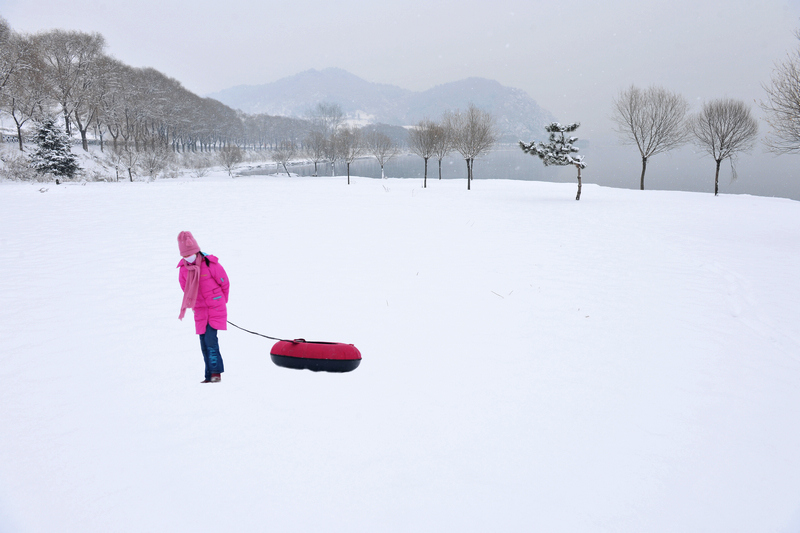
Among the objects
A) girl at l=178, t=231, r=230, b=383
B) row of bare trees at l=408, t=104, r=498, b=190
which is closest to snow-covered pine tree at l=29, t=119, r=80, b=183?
row of bare trees at l=408, t=104, r=498, b=190

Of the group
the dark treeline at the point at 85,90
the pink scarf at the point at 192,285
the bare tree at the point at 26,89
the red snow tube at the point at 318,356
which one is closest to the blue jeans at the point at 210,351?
the pink scarf at the point at 192,285

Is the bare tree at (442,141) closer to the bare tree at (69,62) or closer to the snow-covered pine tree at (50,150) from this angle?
the snow-covered pine tree at (50,150)

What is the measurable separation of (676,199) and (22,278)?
33.8m

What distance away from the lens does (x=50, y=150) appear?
32.3 meters

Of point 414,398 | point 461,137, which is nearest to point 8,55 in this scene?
point 461,137

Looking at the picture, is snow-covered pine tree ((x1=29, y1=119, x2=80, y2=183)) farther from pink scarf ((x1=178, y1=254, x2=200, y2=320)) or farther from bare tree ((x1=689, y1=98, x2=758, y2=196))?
bare tree ((x1=689, y1=98, x2=758, y2=196))

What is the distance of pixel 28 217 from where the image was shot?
1631 centimetres

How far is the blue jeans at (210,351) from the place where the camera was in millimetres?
5094

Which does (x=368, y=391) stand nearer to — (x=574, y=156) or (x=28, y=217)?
(x=28, y=217)

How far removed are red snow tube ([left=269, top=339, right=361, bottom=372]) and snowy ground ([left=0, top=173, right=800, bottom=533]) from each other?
0.20m

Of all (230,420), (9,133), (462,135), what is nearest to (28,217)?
(230,420)

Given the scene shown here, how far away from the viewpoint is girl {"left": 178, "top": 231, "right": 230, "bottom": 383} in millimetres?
4996

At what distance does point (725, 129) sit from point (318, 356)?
→ 3788 centimetres

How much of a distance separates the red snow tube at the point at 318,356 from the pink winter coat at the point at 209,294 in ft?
3.18
